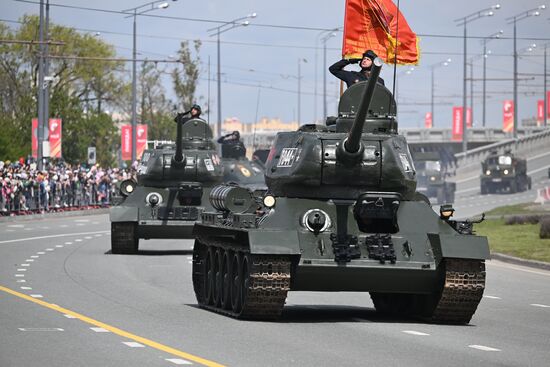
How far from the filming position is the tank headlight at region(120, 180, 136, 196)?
3478 cm

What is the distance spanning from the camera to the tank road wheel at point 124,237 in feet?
110

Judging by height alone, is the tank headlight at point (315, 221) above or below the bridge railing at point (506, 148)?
below

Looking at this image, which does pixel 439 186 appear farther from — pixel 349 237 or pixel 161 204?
pixel 349 237

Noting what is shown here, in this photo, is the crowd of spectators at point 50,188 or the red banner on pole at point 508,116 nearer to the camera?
the crowd of spectators at point 50,188

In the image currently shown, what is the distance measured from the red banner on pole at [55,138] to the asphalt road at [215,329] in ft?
124

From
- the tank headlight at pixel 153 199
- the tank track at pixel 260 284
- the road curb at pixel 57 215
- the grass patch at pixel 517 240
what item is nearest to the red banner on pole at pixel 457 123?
the road curb at pixel 57 215

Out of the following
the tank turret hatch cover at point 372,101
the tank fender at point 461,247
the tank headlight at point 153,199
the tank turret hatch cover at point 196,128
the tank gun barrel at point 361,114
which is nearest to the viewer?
the tank gun barrel at point 361,114

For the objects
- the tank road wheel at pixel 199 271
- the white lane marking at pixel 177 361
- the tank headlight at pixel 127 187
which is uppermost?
the tank headlight at pixel 127 187

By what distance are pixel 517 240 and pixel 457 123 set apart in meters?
91.9

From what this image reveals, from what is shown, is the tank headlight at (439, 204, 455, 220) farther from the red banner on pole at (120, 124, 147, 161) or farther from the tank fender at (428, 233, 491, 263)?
the red banner on pole at (120, 124, 147, 161)

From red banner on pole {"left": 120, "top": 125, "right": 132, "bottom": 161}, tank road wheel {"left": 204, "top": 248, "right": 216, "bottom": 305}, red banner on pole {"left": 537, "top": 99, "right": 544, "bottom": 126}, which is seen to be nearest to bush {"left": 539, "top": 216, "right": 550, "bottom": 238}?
tank road wheel {"left": 204, "top": 248, "right": 216, "bottom": 305}

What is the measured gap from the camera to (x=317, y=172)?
1961 centimetres

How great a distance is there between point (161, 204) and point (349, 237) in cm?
1643

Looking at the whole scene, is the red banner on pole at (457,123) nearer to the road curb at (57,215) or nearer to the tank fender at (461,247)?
the road curb at (57,215)
